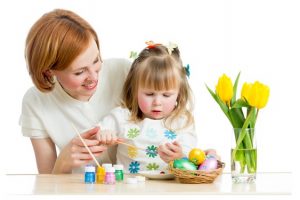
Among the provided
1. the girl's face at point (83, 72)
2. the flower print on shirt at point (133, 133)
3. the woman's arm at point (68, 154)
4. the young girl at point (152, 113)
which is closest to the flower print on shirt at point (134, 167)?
the young girl at point (152, 113)

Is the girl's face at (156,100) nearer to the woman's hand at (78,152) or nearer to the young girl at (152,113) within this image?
the young girl at (152,113)

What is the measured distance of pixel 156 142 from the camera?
10.7 ft

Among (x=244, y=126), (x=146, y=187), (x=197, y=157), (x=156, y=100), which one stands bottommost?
(x=146, y=187)

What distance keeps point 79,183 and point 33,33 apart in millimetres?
794

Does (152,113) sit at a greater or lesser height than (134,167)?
greater

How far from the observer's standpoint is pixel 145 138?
129 inches

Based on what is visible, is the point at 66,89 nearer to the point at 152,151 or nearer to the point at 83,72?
the point at 83,72

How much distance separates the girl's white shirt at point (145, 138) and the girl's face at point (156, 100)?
0.08 m

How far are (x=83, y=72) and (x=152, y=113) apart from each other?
379 millimetres

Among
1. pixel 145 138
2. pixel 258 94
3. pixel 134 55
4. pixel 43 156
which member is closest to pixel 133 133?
pixel 145 138

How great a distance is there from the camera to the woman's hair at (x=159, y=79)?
3.24 m

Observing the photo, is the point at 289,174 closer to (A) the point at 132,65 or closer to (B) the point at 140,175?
(B) the point at 140,175

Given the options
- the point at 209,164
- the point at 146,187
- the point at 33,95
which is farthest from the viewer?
the point at 33,95

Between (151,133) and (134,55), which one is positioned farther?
(134,55)
